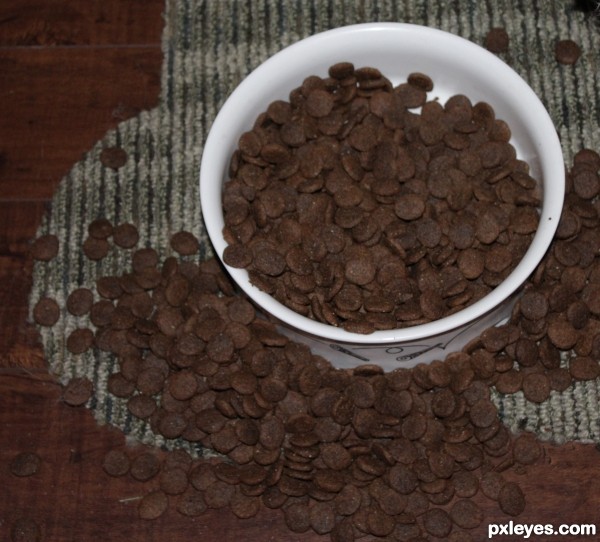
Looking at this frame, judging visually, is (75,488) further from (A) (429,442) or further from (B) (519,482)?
(B) (519,482)

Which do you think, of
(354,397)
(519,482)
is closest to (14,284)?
(354,397)

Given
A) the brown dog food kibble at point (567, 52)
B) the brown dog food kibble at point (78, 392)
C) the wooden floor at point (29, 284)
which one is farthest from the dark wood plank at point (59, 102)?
the brown dog food kibble at point (567, 52)

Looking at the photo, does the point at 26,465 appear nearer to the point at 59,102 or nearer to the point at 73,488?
the point at 73,488

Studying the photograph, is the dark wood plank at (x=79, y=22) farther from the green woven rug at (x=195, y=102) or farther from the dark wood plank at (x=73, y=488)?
the dark wood plank at (x=73, y=488)

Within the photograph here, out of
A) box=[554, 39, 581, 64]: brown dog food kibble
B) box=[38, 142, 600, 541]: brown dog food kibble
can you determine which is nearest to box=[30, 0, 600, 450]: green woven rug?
box=[554, 39, 581, 64]: brown dog food kibble

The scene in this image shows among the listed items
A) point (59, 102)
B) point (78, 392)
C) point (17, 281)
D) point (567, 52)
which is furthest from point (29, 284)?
point (567, 52)
